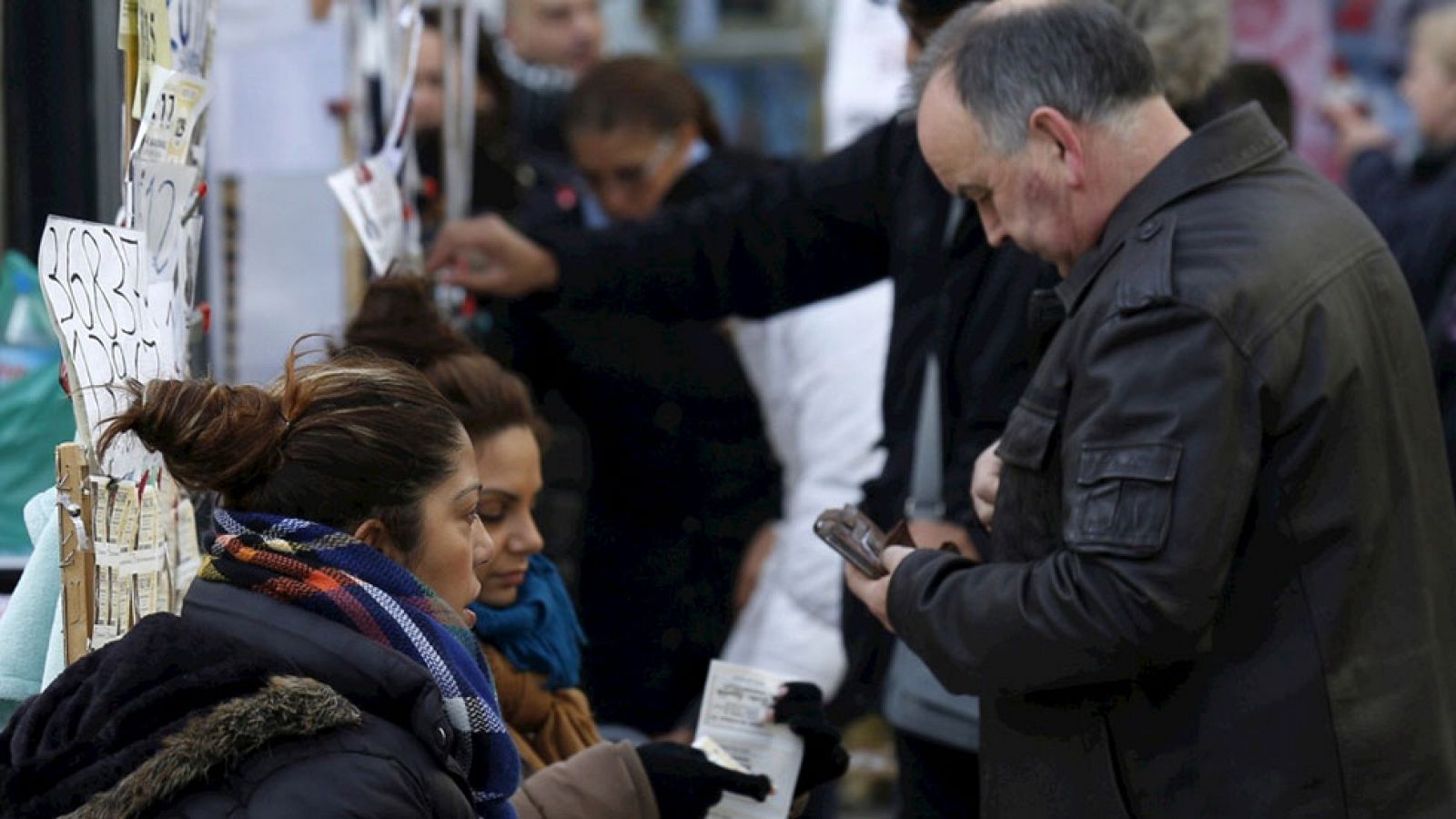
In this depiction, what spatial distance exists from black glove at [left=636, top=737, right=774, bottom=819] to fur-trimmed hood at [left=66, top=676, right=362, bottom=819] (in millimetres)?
791

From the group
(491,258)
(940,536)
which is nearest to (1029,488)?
(940,536)

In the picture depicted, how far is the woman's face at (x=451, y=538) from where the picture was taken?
85.4 inches

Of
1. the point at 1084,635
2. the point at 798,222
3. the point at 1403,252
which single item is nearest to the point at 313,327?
the point at 798,222

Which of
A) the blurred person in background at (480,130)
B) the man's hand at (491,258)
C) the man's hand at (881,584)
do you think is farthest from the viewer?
the blurred person in background at (480,130)

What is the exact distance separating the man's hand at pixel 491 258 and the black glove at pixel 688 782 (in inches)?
54.4

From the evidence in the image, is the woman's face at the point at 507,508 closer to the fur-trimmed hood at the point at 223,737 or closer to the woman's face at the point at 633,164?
the fur-trimmed hood at the point at 223,737

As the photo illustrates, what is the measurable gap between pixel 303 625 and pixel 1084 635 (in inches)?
37.2

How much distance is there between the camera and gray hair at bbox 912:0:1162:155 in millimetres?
2566

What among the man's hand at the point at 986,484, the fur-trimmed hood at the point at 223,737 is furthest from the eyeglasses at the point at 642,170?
the fur-trimmed hood at the point at 223,737

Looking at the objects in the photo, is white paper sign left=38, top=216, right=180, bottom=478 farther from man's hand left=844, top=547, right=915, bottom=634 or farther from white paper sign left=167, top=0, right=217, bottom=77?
man's hand left=844, top=547, right=915, bottom=634

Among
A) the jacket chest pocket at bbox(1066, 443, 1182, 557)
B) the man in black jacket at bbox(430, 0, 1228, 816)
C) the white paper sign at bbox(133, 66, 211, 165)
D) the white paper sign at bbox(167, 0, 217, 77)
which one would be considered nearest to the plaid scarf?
the white paper sign at bbox(133, 66, 211, 165)

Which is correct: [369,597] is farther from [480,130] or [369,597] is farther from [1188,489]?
[480,130]

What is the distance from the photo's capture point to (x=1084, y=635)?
243cm

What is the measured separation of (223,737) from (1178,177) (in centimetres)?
137
